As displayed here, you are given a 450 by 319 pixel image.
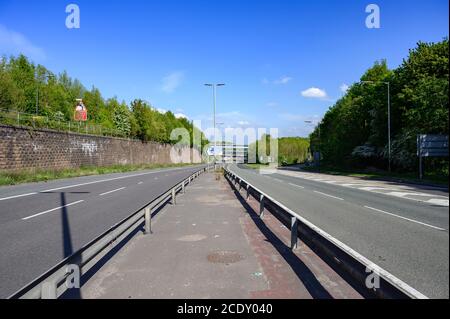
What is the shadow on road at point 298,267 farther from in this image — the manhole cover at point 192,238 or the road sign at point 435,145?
the road sign at point 435,145

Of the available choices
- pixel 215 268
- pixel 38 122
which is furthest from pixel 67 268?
pixel 38 122

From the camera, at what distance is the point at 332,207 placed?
13375 mm

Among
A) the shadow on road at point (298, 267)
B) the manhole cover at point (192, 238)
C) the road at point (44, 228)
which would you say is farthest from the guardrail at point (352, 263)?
the road at point (44, 228)

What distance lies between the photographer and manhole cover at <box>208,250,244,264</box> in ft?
20.7

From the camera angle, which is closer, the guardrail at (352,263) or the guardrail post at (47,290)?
the guardrail post at (47,290)

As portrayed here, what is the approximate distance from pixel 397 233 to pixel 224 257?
16.0ft

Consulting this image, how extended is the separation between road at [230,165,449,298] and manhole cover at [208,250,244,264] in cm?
246

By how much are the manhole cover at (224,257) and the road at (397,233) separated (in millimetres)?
2465

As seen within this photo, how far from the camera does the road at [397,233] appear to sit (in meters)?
5.47

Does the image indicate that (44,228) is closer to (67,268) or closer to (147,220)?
(147,220)

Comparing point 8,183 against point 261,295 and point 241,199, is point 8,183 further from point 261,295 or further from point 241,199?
point 261,295

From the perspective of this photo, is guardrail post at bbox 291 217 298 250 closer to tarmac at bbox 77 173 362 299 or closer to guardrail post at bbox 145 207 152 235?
tarmac at bbox 77 173 362 299

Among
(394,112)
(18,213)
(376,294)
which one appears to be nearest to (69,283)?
(376,294)

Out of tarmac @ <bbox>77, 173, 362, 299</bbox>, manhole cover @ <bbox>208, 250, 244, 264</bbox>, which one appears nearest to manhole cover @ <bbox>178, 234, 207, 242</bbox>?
tarmac @ <bbox>77, 173, 362, 299</bbox>
